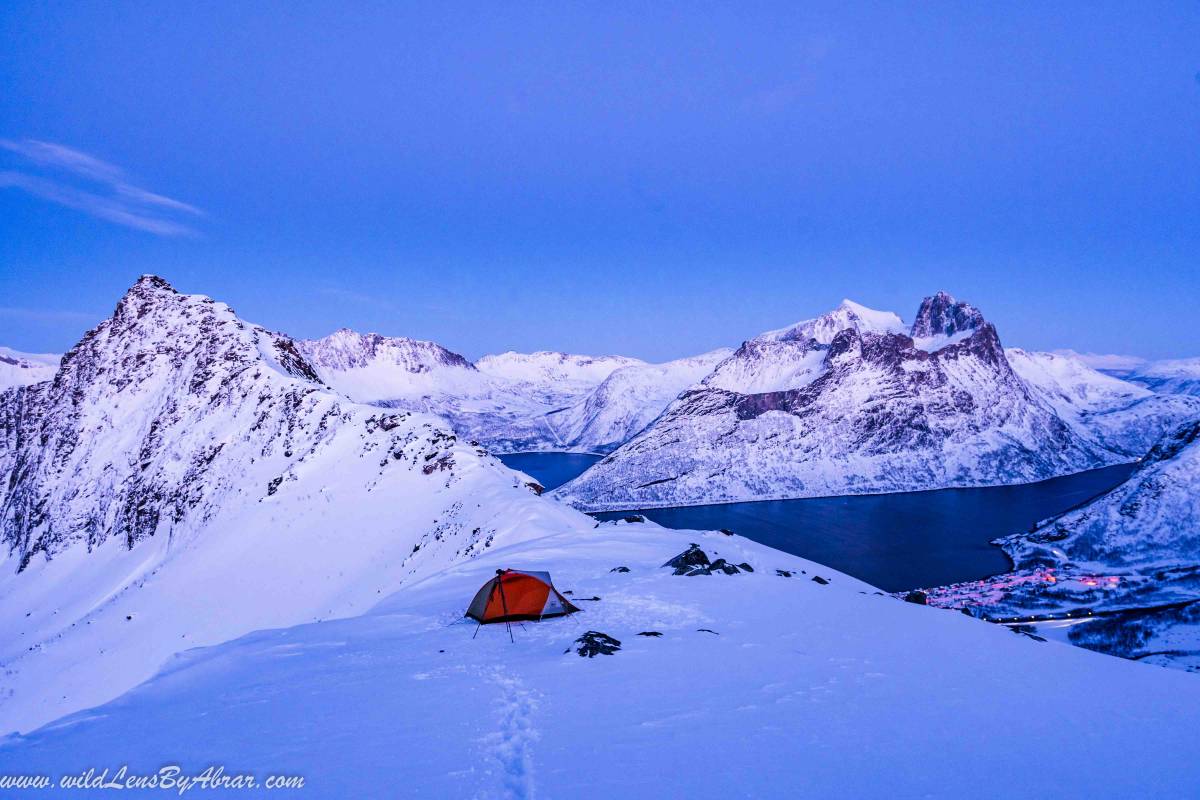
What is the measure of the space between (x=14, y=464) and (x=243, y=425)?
56360 millimetres

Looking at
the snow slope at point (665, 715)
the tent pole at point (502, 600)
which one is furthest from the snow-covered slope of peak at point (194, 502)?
the snow slope at point (665, 715)

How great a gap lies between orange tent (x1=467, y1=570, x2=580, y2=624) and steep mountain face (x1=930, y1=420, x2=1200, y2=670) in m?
57.3

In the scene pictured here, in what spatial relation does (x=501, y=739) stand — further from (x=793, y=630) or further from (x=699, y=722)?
(x=793, y=630)

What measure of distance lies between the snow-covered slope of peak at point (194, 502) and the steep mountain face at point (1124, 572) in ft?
192

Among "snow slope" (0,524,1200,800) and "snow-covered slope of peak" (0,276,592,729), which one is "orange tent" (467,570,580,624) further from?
"snow-covered slope of peak" (0,276,592,729)

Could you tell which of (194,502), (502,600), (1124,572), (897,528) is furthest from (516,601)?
(897,528)

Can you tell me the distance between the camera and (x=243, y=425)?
67.5 meters

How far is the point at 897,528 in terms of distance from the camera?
154375 millimetres

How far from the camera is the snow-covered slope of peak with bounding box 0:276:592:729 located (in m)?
37.7

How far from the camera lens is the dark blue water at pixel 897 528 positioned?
11419cm

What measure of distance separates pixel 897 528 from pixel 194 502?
154 m

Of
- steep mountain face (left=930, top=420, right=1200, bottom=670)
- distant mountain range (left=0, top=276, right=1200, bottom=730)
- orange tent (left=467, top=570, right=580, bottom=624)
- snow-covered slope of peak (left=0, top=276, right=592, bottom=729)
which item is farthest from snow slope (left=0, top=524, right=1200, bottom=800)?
steep mountain face (left=930, top=420, right=1200, bottom=670)

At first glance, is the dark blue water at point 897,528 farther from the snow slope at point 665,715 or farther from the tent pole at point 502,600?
the tent pole at point 502,600

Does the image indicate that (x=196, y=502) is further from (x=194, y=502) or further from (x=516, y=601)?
(x=516, y=601)
